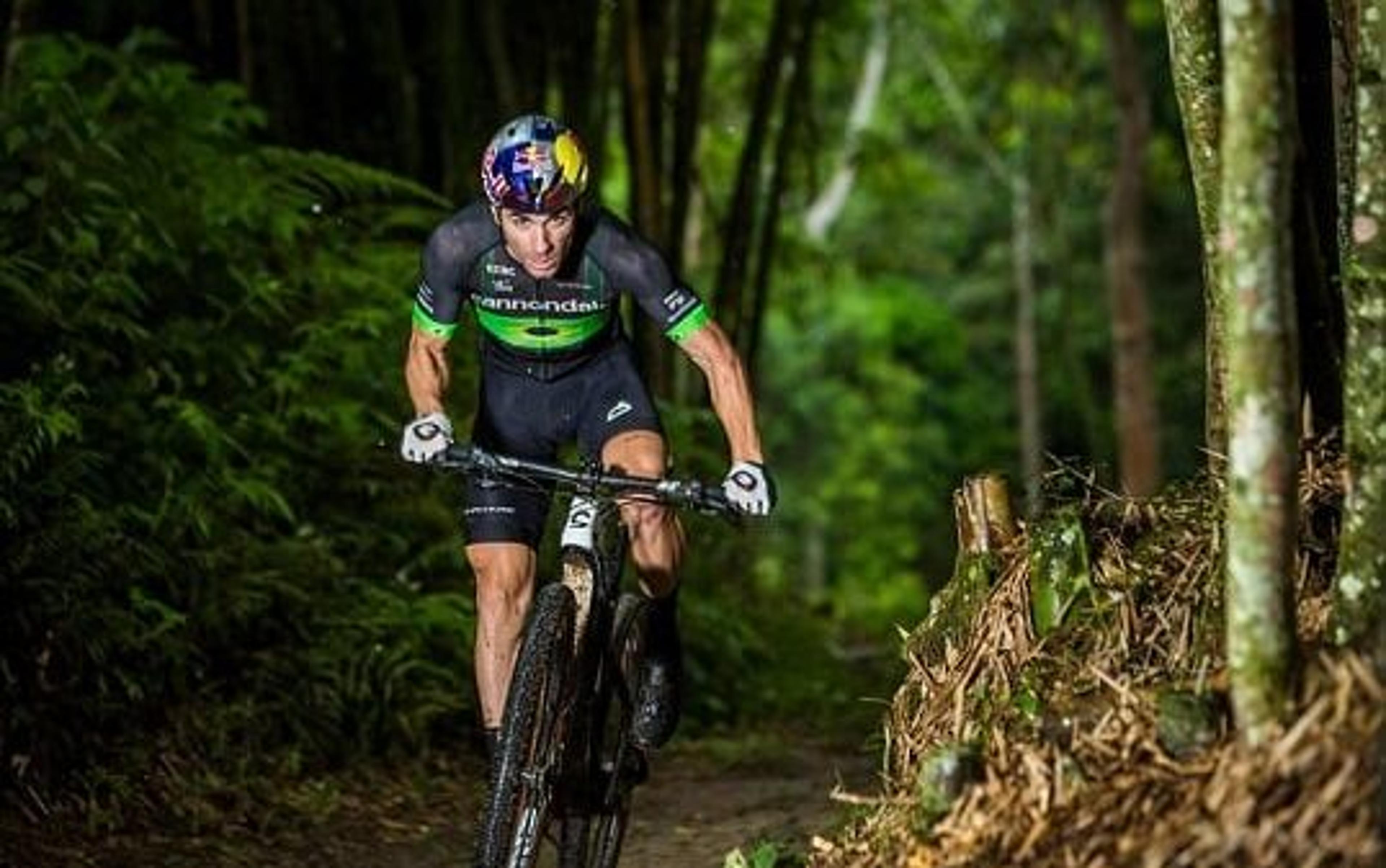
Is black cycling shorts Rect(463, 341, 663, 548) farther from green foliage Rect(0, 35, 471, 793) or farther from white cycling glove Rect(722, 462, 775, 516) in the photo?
green foliage Rect(0, 35, 471, 793)

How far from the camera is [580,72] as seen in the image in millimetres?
13055

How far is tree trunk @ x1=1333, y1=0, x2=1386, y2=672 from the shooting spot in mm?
4750

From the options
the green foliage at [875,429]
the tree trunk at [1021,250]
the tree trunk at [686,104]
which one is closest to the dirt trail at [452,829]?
the tree trunk at [686,104]

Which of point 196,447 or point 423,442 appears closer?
point 423,442

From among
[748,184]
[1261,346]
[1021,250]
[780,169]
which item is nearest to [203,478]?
[1261,346]

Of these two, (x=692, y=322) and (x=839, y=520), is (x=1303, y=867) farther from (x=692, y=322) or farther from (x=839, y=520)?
(x=839, y=520)

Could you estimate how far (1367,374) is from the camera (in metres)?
4.81

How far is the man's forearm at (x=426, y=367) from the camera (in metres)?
6.55

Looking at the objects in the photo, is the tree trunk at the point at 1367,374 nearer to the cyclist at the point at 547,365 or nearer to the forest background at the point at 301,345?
the forest background at the point at 301,345

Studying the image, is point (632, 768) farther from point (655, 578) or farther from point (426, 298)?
point (426, 298)

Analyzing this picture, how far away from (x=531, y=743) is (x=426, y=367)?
1291mm

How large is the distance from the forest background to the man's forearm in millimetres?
334

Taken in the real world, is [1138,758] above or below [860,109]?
below

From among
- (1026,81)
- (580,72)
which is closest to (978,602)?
(580,72)
